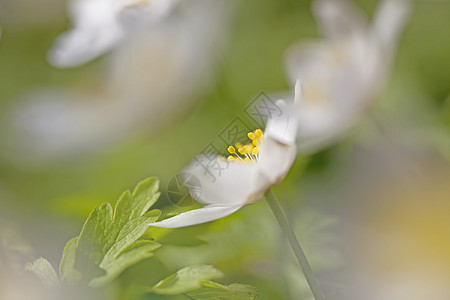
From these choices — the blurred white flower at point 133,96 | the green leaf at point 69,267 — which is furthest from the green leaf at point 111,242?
the blurred white flower at point 133,96

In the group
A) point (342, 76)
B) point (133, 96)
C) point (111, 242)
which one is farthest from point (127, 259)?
point (133, 96)

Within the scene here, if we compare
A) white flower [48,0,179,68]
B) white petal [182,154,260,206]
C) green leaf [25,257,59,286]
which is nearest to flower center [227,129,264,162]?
white petal [182,154,260,206]

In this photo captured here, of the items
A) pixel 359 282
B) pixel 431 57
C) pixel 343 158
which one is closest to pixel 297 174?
pixel 343 158

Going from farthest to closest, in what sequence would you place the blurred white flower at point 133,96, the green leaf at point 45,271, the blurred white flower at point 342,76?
the blurred white flower at point 133,96, the blurred white flower at point 342,76, the green leaf at point 45,271

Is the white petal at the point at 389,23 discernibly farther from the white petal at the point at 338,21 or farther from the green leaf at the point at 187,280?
the green leaf at the point at 187,280

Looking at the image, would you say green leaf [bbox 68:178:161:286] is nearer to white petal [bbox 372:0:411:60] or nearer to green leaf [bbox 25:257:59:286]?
green leaf [bbox 25:257:59:286]

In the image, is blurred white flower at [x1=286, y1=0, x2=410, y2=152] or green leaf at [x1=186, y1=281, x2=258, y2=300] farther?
blurred white flower at [x1=286, y1=0, x2=410, y2=152]
